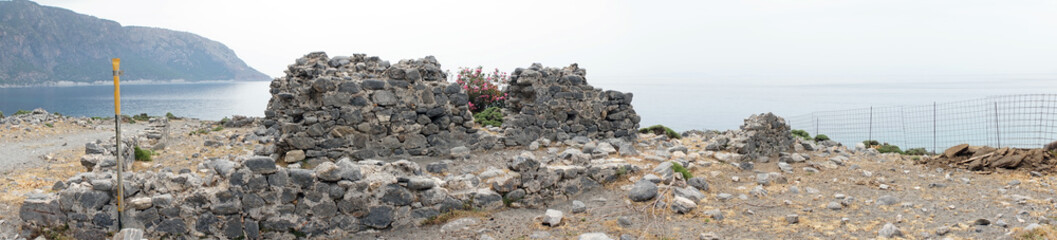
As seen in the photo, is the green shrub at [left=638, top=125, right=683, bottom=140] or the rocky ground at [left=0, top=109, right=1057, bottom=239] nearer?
the rocky ground at [left=0, top=109, right=1057, bottom=239]

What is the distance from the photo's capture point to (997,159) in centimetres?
1227

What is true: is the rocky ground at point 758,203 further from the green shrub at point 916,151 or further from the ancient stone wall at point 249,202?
the green shrub at point 916,151

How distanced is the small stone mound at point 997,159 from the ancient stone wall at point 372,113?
33.8 ft

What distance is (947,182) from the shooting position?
36.7 feet

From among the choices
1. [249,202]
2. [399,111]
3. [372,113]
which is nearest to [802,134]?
[399,111]

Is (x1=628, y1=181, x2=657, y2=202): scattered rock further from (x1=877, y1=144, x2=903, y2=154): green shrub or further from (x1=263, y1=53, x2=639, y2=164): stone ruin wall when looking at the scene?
(x1=877, y1=144, x2=903, y2=154): green shrub

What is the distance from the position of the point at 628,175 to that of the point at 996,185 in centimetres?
671

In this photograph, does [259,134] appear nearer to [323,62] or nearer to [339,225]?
[323,62]

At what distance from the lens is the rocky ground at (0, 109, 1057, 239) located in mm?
7410

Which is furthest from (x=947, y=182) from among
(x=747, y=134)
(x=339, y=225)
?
(x=339, y=225)

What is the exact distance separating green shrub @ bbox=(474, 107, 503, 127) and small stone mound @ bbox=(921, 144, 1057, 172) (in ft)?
35.0

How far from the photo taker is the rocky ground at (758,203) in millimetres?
7410

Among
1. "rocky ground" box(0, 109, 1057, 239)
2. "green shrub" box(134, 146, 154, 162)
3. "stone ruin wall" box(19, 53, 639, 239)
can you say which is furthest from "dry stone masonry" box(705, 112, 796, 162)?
"green shrub" box(134, 146, 154, 162)

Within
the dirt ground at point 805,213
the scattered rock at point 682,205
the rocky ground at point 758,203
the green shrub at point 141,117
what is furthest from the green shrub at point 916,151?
the green shrub at point 141,117
